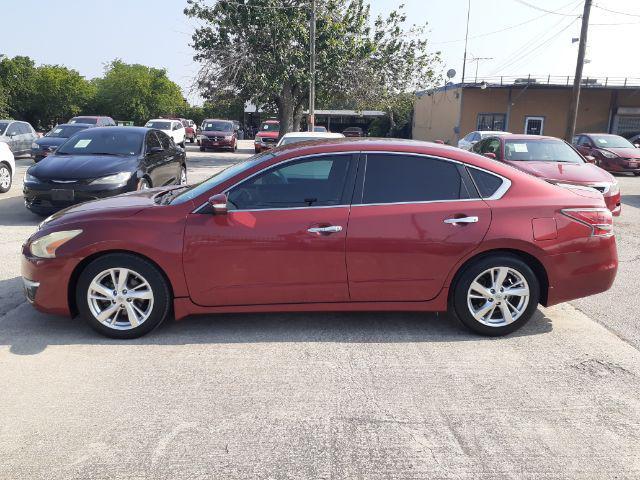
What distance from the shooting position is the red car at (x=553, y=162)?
906 cm

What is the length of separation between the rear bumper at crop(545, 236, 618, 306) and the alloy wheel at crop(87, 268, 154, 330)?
10.8ft

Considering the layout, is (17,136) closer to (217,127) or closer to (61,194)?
(61,194)

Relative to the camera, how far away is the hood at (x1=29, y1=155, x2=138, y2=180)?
28.0ft

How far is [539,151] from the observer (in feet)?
34.1

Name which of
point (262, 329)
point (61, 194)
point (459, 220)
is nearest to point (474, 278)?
point (459, 220)

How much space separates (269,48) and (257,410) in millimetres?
23758

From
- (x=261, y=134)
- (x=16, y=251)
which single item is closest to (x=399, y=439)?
(x=16, y=251)

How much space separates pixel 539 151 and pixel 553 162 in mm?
516

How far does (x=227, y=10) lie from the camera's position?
80.0ft

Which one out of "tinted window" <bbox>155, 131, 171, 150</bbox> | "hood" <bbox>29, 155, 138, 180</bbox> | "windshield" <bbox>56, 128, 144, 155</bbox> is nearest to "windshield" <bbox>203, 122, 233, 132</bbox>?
"tinted window" <bbox>155, 131, 171, 150</bbox>

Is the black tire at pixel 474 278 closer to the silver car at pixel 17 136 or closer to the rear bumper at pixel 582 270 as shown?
the rear bumper at pixel 582 270

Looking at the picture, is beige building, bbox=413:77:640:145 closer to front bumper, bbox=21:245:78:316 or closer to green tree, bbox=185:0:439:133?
green tree, bbox=185:0:439:133

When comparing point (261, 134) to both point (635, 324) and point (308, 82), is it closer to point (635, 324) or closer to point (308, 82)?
point (308, 82)

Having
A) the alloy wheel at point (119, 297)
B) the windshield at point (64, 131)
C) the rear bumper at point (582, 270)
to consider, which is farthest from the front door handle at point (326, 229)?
the windshield at point (64, 131)
